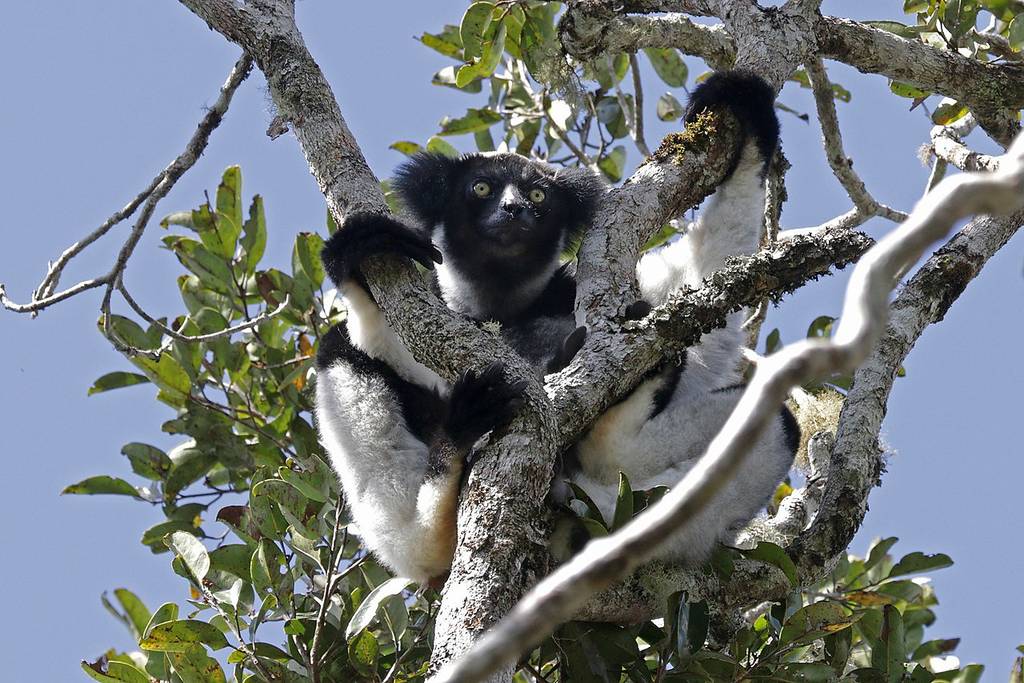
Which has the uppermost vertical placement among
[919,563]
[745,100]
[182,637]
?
[745,100]

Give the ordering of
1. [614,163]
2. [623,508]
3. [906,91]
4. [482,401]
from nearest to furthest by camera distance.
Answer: [482,401] → [623,508] → [906,91] → [614,163]

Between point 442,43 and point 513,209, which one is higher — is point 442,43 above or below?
above

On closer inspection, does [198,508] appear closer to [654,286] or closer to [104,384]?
[104,384]

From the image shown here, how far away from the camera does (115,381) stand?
4.88 m

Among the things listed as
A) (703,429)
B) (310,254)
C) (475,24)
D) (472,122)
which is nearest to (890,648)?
(703,429)

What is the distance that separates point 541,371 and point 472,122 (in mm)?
2173

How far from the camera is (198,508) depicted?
4.73m

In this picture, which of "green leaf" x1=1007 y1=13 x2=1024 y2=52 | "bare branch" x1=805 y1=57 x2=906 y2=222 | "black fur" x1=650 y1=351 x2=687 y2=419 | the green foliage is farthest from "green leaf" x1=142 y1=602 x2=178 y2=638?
"green leaf" x1=1007 y1=13 x2=1024 y2=52

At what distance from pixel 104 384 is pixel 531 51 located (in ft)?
8.18

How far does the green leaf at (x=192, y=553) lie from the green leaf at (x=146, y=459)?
3.53 feet

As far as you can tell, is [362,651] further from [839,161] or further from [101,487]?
[839,161]

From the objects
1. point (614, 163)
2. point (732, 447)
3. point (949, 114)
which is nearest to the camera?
point (732, 447)

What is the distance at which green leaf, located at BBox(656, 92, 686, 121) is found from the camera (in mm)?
6180

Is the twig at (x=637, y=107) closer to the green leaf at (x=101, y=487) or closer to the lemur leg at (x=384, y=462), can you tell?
the lemur leg at (x=384, y=462)
